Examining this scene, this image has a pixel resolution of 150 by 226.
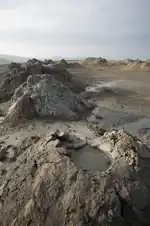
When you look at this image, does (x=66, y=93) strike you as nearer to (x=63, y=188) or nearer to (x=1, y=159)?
(x=1, y=159)

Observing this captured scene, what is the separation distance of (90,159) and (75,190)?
1.89 feet

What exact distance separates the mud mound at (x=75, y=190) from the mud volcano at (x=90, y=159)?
0.09 m

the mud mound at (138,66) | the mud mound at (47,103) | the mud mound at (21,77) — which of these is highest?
the mud mound at (47,103)

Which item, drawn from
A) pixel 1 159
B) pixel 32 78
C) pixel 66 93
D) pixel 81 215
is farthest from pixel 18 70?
pixel 81 215

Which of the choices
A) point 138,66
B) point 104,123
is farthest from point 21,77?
point 138,66

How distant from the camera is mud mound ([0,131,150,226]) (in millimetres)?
3480

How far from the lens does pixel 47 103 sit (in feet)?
22.9

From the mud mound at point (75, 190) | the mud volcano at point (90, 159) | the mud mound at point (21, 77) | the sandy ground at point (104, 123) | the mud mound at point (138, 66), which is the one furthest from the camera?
the mud mound at point (138, 66)

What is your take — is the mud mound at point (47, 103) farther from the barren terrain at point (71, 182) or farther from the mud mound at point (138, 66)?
the mud mound at point (138, 66)

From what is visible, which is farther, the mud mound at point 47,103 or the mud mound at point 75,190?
the mud mound at point 47,103

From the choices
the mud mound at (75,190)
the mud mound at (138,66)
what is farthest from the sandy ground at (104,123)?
the mud mound at (138,66)

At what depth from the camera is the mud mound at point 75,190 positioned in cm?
348

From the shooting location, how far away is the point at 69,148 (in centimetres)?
436

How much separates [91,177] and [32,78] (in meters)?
5.21
